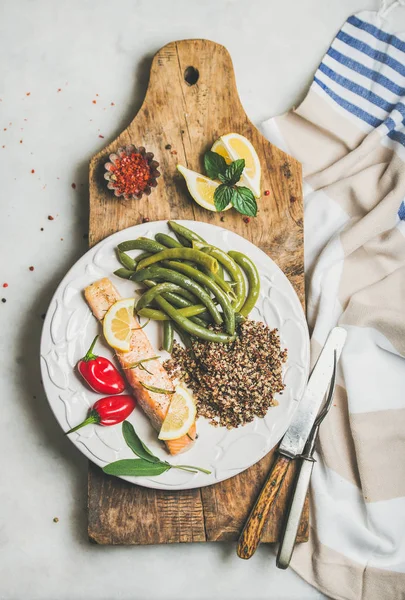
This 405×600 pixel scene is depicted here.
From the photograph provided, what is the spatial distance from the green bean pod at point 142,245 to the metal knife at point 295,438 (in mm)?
1191

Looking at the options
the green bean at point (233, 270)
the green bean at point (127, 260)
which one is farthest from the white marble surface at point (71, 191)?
the green bean at point (233, 270)

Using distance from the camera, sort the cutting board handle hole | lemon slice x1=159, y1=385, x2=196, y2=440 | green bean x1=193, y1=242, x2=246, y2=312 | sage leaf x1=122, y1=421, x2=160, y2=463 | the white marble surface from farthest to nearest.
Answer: the cutting board handle hole
the white marble surface
green bean x1=193, y1=242, x2=246, y2=312
sage leaf x1=122, y1=421, x2=160, y2=463
lemon slice x1=159, y1=385, x2=196, y2=440

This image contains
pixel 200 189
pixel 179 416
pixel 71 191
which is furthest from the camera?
pixel 71 191

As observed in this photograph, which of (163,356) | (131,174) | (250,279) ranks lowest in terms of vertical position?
(163,356)

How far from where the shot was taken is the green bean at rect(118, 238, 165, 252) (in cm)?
334

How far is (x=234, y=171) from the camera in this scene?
334 centimetres

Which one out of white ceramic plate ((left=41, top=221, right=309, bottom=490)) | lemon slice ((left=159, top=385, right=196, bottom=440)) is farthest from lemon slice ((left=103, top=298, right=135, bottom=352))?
lemon slice ((left=159, top=385, right=196, bottom=440))

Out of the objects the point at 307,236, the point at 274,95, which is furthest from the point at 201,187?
the point at 274,95

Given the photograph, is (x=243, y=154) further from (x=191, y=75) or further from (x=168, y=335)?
(x=168, y=335)

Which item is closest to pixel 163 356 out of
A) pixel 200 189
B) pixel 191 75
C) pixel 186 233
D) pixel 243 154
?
pixel 186 233

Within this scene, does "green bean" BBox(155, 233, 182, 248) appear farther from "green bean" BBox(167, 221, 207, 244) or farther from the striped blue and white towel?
the striped blue and white towel

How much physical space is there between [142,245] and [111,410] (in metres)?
0.97

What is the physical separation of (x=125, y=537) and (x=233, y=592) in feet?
2.70

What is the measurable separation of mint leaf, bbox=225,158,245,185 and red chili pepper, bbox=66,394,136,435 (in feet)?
4.60
